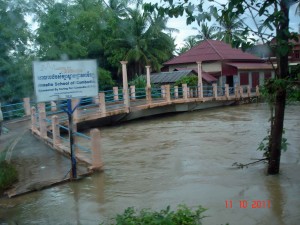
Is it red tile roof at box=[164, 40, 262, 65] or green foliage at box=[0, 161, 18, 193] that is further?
red tile roof at box=[164, 40, 262, 65]

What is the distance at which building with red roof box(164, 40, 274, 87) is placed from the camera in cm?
2808

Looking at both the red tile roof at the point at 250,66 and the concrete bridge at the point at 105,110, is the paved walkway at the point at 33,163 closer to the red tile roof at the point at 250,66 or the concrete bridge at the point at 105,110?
the concrete bridge at the point at 105,110

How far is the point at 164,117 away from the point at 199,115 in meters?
1.86

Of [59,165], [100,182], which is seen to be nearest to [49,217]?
[100,182]

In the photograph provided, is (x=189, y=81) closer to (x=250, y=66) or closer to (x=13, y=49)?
(x=250, y=66)

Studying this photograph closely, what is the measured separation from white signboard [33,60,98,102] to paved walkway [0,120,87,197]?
5.10ft

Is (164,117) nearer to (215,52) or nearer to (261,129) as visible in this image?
(261,129)

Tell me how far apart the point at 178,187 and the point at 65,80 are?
2831 mm

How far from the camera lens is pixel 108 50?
25.0 meters

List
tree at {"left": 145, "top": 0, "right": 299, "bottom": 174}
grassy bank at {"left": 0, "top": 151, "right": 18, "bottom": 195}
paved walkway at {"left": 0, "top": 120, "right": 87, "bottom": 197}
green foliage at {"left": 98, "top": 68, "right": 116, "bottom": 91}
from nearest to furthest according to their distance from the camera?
tree at {"left": 145, "top": 0, "right": 299, "bottom": 174}, grassy bank at {"left": 0, "top": 151, "right": 18, "bottom": 195}, paved walkway at {"left": 0, "top": 120, "right": 87, "bottom": 197}, green foliage at {"left": 98, "top": 68, "right": 116, "bottom": 91}

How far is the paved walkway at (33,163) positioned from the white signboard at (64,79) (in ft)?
5.10

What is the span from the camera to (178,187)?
22.9 feet

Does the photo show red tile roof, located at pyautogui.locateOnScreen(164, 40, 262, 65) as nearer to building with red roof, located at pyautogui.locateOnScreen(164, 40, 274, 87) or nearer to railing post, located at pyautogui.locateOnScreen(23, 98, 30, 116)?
building with red roof, located at pyautogui.locateOnScreen(164, 40, 274, 87)
